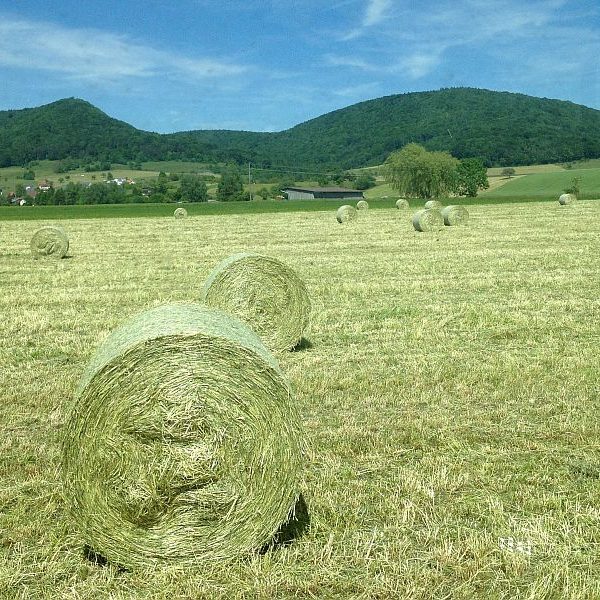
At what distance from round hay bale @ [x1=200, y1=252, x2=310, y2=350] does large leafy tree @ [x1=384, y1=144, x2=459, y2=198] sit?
75.4 m

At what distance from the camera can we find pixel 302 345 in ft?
34.7

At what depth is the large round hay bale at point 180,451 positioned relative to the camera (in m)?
4.74

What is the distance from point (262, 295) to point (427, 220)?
20418 millimetres

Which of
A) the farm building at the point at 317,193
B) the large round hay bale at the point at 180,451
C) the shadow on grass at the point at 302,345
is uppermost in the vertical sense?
the farm building at the point at 317,193

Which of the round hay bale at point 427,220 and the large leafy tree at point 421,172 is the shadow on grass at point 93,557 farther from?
the large leafy tree at point 421,172

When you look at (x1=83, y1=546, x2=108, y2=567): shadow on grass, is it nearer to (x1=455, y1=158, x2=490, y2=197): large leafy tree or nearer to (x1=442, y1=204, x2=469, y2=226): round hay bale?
(x1=442, y1=204, x2=469, y2=226): round hay bale

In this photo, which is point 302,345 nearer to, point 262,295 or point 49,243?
point 262,295

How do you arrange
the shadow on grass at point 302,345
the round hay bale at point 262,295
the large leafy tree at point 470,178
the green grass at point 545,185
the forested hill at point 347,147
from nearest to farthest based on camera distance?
the shadow on grass at point 302,345, the round hay bale at point 262,295, the green grass at point 545,185, the large leafy tree at point 470,178, the forested hill at point 347,147

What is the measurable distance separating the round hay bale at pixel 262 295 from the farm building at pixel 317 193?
9280cm

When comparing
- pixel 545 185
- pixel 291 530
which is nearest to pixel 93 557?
pixel 291 530

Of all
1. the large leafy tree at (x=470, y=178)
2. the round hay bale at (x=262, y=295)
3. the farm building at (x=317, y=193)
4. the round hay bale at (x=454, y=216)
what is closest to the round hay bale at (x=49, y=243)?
the round hay bale at (x=262, y=295)

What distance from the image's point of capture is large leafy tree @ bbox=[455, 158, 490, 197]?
9297 cm

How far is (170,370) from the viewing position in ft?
16.4

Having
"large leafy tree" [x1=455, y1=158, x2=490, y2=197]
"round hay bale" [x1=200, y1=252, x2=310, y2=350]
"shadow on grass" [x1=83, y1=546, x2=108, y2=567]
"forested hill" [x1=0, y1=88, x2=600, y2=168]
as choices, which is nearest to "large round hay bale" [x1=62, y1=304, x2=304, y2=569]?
"shadow on grass" [x1=83, y1=546, x2=108, y2=567]
